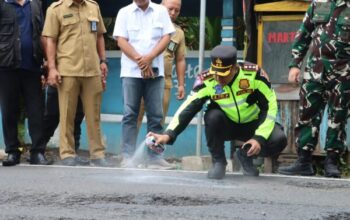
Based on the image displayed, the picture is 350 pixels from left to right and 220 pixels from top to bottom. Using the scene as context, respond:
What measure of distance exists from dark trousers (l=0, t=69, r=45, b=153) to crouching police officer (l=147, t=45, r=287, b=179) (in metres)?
1.98

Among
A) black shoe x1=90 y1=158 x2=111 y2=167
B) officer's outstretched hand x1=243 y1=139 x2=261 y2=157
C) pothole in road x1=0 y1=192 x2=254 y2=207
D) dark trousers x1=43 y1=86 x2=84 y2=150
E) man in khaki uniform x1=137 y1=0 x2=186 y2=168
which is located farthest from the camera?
man in khaki uniform x1=137 y1=0 x2=186 y2=168

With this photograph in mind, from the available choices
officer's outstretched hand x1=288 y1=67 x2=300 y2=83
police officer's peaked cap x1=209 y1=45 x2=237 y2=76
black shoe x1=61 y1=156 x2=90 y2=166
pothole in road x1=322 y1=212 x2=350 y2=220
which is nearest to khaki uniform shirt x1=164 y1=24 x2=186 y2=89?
Result: black shoe x1=61 y1=156 x2=90 y2=166

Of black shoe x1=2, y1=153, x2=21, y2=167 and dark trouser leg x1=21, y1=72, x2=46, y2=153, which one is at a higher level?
dark trouser leg x1=21, y1=72, x2=46, y2=153

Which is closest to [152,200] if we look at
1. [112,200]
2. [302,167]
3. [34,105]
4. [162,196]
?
[162,196]

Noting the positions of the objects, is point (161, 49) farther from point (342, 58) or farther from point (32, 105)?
point (342, 58)

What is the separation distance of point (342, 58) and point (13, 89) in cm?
317

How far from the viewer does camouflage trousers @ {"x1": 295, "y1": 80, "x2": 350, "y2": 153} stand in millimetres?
7719

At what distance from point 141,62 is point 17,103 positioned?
1291 mm

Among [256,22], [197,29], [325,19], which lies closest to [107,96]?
[197,29]

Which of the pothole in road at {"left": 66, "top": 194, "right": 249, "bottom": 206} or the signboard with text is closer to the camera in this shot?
the pothole in road at {"left": 66, "top": 194, "right": 249, "bottom": 206}

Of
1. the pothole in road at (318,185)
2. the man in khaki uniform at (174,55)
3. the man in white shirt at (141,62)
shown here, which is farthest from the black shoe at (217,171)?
the man in khaki uniform at (174,55)

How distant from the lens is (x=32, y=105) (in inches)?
339

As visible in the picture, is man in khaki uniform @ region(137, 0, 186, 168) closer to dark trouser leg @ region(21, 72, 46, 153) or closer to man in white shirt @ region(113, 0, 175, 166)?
man in white shirt @ region(113, 0, 175, 166)

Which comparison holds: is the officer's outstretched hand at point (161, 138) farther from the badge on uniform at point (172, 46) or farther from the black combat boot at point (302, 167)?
the badge on uniform at point (172, 46)
